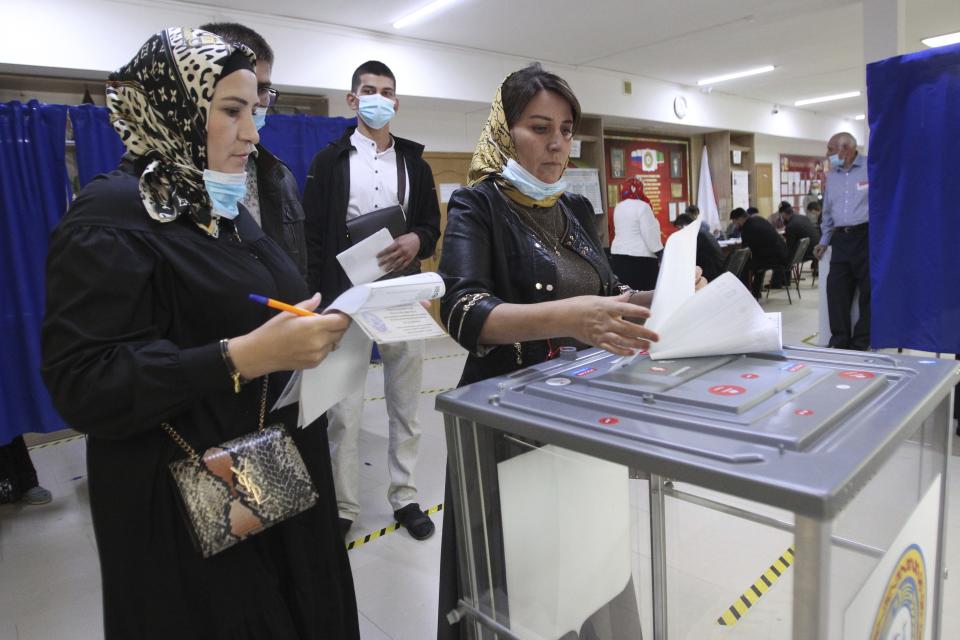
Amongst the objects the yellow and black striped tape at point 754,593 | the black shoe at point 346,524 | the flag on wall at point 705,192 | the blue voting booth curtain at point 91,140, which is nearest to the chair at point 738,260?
the flag on wall at point 705,192

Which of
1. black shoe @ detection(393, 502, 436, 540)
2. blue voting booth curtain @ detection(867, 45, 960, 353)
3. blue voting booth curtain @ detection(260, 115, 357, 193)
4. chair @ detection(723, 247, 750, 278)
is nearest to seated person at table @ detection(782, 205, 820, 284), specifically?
chair @ detection(723, 247, 750, 278)

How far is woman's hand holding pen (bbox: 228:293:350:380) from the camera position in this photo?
82 centimetres

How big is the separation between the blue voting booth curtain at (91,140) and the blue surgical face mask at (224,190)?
8.98 ft

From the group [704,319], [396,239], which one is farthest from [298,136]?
[704,319]

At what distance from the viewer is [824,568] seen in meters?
0.54

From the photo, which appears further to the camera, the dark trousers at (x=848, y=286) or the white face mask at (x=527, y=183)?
the dark trousers at (x=848, y=286)

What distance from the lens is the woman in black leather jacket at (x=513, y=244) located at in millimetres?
1083

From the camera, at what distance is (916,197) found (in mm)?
2867

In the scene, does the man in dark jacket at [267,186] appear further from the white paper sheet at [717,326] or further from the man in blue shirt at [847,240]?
the man in blue shirt at [847,240]

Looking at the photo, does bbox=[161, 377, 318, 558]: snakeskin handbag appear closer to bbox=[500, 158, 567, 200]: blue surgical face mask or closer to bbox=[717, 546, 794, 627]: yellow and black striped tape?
bbox=[500, 158, 567, 200]: blue surgical face mask

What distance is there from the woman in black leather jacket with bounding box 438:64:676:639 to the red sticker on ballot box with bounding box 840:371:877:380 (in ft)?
1.21

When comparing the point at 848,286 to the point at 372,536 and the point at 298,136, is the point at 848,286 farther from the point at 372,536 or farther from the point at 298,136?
the point at 298,136

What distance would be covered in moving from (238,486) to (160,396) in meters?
0.18

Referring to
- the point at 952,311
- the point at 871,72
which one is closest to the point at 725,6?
the point at 871,72
